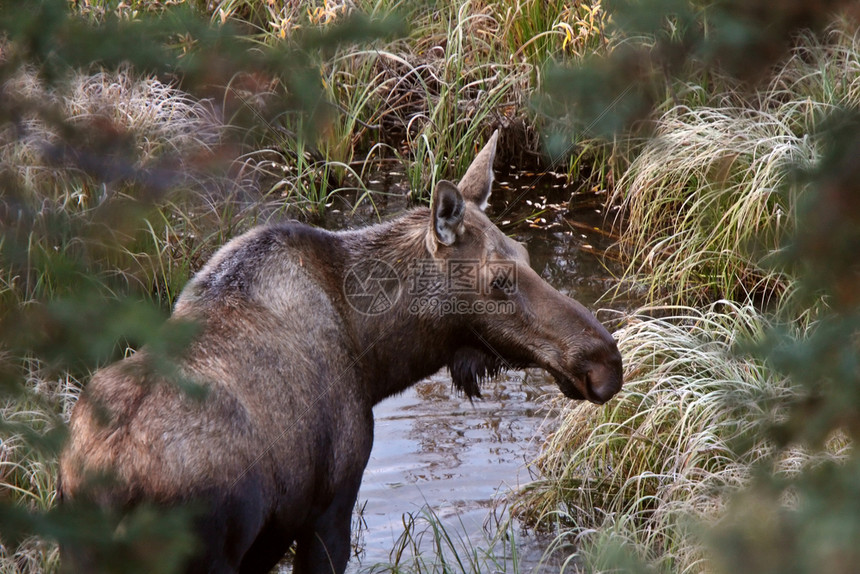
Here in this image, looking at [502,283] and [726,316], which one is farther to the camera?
[726,316]

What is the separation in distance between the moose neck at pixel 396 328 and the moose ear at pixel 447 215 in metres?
0.16

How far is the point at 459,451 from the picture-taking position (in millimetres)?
6984

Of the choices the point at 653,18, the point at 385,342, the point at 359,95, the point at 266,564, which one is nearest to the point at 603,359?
the point at 385,342

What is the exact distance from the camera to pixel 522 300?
5.10m

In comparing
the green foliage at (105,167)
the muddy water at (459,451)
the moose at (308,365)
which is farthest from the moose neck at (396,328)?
the green foliage at (105,167)

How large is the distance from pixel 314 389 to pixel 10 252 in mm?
2516

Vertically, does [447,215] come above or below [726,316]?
above

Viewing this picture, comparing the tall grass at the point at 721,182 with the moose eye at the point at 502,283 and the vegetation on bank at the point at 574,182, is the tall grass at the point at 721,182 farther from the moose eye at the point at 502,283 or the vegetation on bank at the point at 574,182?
the moose eye at the point at 502,283

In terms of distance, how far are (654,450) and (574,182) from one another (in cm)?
524

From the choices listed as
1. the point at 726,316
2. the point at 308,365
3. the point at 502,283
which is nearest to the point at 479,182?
the point at 502,283

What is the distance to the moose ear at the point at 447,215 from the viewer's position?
5.01 metres

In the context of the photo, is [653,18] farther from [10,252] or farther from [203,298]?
[203,298]

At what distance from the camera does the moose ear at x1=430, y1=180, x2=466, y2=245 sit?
5008mm

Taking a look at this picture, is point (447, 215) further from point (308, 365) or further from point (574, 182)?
point (574, 182)
